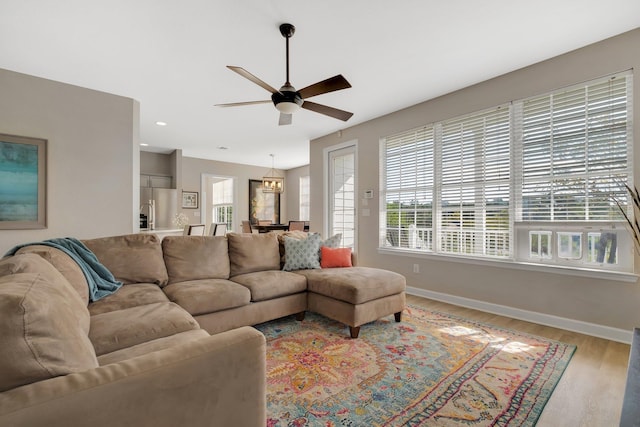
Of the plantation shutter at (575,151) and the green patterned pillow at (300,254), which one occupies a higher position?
the plantation shutter at (575,151)

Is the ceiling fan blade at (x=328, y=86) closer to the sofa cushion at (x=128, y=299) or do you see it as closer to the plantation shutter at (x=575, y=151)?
the sofa cushion at (x=128, y=299)

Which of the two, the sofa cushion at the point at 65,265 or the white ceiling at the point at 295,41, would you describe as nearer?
the sofa cushion at the point at 65,265

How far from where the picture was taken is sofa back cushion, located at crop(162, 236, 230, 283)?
2.77 metres

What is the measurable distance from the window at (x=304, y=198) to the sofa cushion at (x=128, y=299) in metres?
6.49

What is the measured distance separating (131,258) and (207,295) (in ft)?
2.55

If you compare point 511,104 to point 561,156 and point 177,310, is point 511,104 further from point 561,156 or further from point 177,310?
point 177,310

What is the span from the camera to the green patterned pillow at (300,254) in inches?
131

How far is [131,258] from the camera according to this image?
2.53 meters

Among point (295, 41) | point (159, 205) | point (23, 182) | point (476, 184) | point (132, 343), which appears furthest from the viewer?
point (159, 205)

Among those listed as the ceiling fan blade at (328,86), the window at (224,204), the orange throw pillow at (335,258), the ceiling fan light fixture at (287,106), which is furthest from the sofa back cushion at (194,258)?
the window at (224,204)

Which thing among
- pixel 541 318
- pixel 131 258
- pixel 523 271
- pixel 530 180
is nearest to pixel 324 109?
pixel 131 258

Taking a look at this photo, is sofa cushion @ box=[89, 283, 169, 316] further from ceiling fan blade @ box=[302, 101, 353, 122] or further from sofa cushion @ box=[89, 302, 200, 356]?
ceiling fan blade @ box=[302, 101, 353, 122]

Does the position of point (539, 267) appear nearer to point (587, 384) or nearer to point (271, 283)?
point (587, 384)

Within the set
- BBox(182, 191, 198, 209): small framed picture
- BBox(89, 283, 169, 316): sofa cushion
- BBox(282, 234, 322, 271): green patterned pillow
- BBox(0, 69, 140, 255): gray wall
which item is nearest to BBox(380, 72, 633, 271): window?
BBox(282, 234, 322, 271): green patterned pillow
